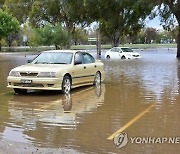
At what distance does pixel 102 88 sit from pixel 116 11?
24.6m

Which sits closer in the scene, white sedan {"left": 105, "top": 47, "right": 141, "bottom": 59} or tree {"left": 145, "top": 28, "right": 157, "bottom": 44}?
white sedan {"left": 105, "top": 47, "right": 141, "bottom": 59}

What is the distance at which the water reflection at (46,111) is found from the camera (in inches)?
288

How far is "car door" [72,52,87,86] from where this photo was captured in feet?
41.8

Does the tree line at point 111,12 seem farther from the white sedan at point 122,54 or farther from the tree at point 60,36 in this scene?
the tree at point 60,36

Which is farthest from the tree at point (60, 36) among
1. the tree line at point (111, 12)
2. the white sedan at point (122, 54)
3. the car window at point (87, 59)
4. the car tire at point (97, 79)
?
the car window at point (87, 59)

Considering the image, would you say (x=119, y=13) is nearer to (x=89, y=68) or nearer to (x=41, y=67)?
(x=89, y=68)

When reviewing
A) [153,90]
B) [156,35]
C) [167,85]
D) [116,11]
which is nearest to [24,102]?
[153,90]

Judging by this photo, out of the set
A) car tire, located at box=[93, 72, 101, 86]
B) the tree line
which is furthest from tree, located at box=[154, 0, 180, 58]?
car tire, located at box=[93, 72, 101, 86]

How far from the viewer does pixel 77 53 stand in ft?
44.4

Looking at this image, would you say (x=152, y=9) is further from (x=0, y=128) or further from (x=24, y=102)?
(x=0, y=128)

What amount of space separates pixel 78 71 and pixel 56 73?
144 cm

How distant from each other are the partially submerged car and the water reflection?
0.34m

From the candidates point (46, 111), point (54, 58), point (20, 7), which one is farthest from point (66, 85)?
point (20, 7)

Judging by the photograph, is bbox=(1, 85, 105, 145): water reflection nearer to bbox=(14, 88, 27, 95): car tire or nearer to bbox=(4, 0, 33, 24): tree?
bbox=(14, 88, 27, 95): car tire
